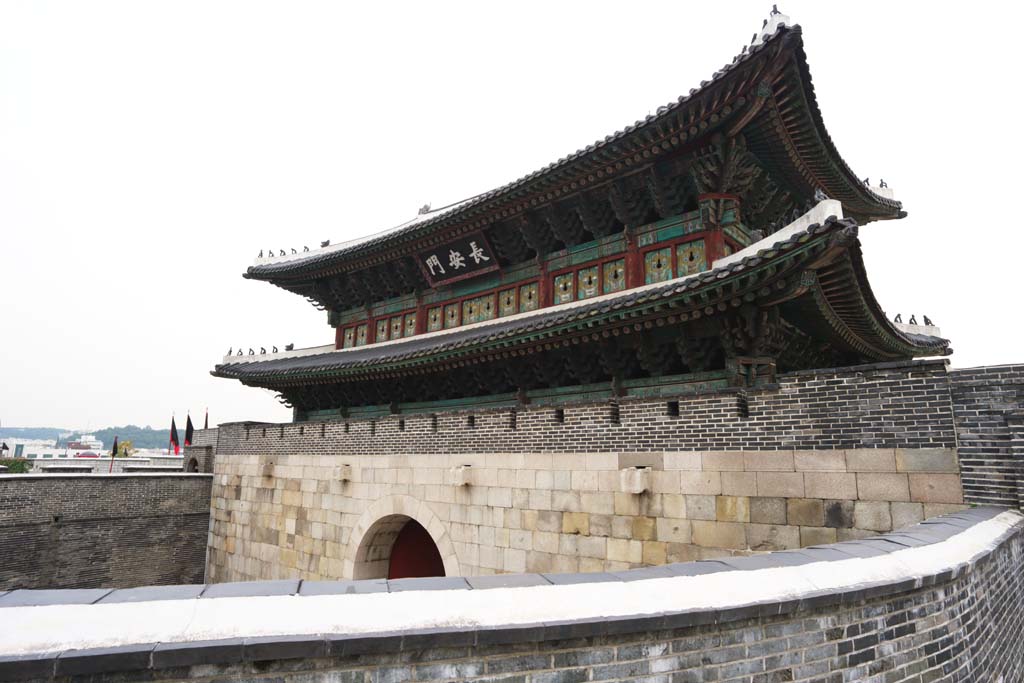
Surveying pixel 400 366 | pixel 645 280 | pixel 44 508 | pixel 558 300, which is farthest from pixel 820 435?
pixel 44 508

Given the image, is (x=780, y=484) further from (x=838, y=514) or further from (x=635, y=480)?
(x=635, y=480)

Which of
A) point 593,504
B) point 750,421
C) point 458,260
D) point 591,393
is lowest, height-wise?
point 593,504

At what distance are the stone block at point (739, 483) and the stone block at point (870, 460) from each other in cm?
95

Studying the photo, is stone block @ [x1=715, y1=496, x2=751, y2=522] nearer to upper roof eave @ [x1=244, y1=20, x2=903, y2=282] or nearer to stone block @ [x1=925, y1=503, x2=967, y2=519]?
stone block @ [x1=925, y1=503, x2=967, y2=519]

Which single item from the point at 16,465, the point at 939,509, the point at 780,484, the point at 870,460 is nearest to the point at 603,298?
the point at 780,484

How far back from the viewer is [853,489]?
5770 millimetres

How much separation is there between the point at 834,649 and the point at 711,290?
4.12 meters

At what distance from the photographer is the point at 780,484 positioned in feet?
20.4

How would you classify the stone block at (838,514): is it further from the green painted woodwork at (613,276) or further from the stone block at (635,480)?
the green painted woodwork at (613,276)

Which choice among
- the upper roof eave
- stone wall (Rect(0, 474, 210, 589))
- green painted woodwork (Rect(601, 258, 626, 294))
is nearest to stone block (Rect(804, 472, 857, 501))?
green painted woodwork (Rect(601, 258, 626, 294))

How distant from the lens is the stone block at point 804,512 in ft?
19.4

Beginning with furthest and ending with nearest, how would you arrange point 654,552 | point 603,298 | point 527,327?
point 603,298 → point 527,327 → point 654,552

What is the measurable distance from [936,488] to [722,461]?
6.47 feet

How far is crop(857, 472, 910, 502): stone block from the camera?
5.52 metres
